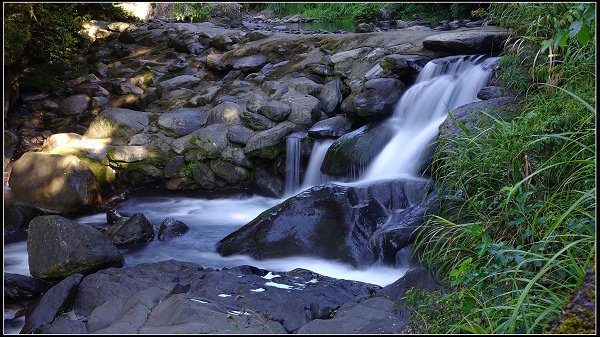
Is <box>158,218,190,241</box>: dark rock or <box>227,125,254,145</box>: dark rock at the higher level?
<box>227,125,254,145</box>: dark rock

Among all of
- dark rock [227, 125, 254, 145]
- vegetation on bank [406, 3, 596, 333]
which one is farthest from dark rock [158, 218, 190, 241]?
vegetation on bank [406, 3, 596, 333]

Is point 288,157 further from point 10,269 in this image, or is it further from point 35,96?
point 35,96

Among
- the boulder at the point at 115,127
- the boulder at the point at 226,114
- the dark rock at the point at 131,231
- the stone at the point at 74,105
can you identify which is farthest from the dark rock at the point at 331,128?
the stone at the point at 74,105

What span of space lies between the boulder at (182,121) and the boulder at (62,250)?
134 inches

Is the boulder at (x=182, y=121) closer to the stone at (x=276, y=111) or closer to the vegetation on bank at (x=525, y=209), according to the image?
the stone at (x=276, y=111)

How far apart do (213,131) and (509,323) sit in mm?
6596

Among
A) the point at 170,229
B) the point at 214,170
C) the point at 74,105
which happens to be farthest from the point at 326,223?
the point at 74,105

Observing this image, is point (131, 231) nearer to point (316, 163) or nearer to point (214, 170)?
point (214, 170)

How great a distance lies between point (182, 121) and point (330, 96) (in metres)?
2.27

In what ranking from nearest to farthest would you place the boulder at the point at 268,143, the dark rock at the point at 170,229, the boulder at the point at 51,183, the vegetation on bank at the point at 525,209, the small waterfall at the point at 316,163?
the vegetation on bank at the point at 525,209 → the dark rock at the point at 170,229 → the boulder at the point at 51,183 → the small waterfall at the point at 316,163 → the boulder at the point at 268,143

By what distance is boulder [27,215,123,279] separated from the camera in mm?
5277

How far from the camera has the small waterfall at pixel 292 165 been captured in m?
7.94

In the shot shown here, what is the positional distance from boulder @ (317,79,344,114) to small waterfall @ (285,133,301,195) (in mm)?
893

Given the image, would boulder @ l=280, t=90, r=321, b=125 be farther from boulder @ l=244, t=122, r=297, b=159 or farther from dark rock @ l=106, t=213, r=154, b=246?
dark rock @ l=106, t=213, r=154, b=246
